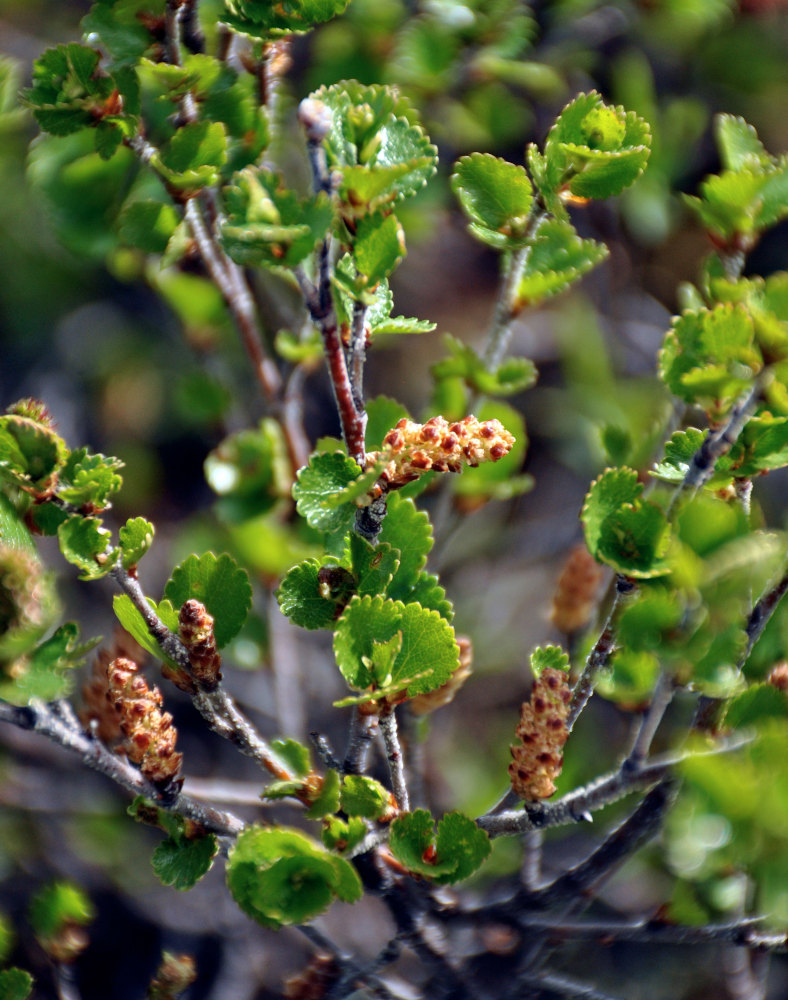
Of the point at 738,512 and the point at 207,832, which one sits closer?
the point at 738,512

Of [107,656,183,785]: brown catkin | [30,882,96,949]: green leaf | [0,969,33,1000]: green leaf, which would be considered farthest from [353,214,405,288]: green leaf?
[30,882,96,949]: green leaf

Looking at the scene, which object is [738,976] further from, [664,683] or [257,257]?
→ [257,257]

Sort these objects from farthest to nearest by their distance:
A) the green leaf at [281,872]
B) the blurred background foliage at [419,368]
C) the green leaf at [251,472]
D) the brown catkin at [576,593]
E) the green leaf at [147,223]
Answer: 1. the blurred background foliage at [419,368]
2. the green leaf at [251,472]
3. the brown catkin at [576,593]
4. the green leaf at [147,223]
5. the green leaf at [281,872]

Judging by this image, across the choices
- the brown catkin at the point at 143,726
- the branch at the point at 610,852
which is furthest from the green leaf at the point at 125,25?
the branch at the point at 610,852

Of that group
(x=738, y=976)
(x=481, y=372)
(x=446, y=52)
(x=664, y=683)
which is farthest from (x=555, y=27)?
(x=738, y=976)

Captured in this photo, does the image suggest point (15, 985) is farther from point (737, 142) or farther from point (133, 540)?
point (737, 142)

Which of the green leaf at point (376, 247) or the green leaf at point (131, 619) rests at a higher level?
the green leaf at point (376, 247)

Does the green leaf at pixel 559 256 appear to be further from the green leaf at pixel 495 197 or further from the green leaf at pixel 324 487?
the green leaf at pixel 324 487
